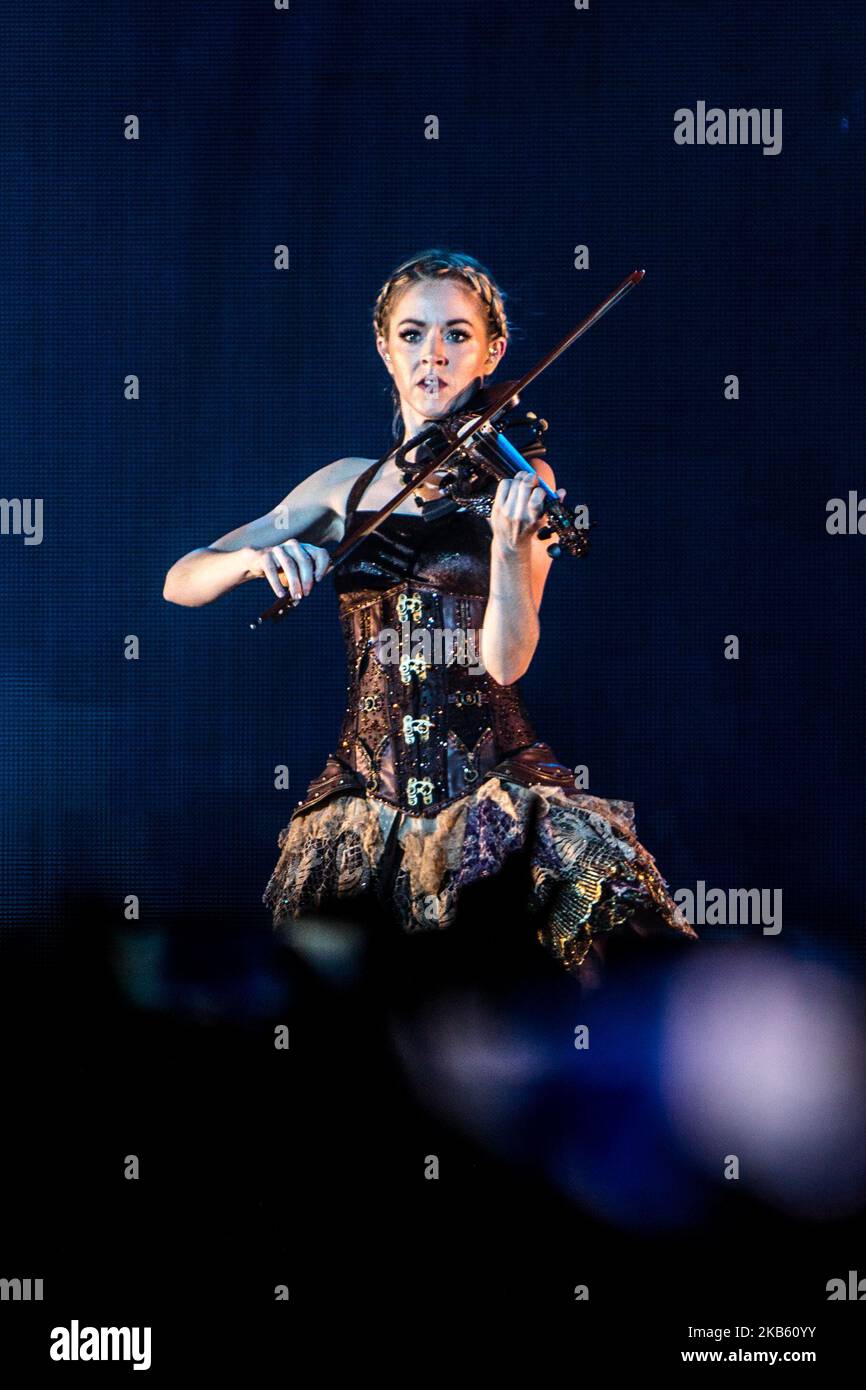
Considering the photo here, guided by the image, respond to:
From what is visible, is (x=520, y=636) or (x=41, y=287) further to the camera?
(x=41, y=287)

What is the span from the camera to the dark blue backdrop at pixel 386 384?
3367mm

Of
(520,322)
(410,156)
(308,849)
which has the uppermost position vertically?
(410,156)

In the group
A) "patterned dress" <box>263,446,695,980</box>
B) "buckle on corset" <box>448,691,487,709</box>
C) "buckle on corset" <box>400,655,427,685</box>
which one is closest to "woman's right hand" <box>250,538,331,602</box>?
"patterned dress" <box>263,446,695,980</box>

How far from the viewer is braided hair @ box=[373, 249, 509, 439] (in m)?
3.27

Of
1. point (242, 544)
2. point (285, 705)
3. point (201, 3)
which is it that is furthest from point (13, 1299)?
point (201, 3)

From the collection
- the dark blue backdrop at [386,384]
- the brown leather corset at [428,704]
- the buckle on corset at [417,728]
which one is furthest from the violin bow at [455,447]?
the buckle on corset at [417,728]

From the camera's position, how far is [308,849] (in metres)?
3.19

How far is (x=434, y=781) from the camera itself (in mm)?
3158

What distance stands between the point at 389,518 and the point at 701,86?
1.17 metres

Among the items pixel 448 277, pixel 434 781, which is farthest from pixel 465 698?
pixel 448 277

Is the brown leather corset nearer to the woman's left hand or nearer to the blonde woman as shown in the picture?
the blonde woman

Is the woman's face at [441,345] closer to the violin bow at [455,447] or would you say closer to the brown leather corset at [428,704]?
the violin bow at [455,447]

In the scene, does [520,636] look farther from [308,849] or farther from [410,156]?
[410,156]
